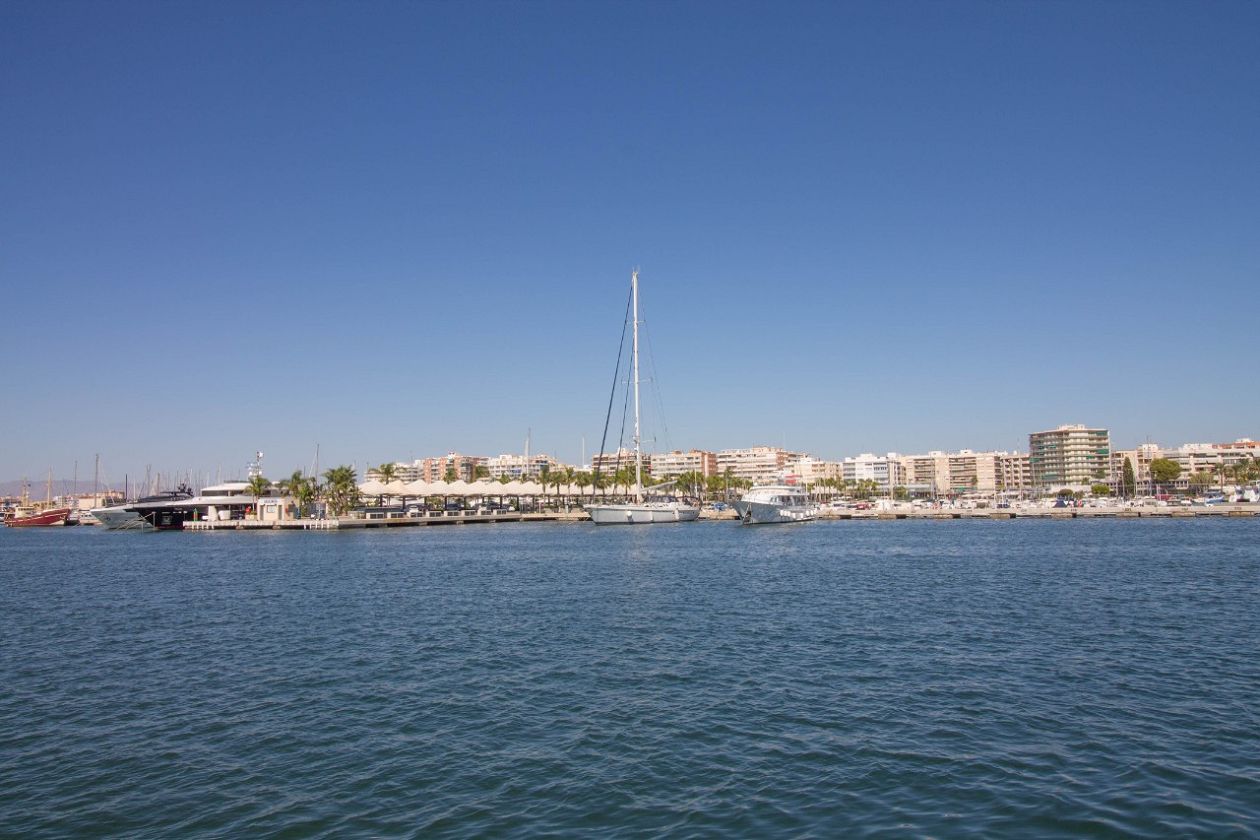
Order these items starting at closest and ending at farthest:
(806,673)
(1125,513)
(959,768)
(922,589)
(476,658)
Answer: (959,768)
(806,673)
(476,658)
(922,589)
(1125,513)

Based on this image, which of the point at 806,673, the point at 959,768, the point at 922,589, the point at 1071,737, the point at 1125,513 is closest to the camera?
the point at 959,768

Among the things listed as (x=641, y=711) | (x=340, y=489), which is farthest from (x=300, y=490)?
(x=641, y=711)

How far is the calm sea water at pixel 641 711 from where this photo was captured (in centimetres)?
1328

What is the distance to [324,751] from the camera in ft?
54.0

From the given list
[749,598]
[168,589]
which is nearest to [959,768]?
[749,598]

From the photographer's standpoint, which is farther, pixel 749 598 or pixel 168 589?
pixel 168 589

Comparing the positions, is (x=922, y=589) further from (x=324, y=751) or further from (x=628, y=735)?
(x=324, y=751)

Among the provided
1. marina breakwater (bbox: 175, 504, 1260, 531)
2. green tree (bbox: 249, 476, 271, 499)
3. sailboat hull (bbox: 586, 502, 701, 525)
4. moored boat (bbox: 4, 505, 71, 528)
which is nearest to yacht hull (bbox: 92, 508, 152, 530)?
green tree (bbox: 249, 476, 271, 499)

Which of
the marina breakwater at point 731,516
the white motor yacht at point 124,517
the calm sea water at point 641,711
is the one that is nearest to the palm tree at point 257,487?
the marina breakwater at point 731,516

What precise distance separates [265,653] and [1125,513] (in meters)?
132

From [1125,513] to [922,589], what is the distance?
350ft

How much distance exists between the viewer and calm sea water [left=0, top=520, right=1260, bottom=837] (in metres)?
13.3

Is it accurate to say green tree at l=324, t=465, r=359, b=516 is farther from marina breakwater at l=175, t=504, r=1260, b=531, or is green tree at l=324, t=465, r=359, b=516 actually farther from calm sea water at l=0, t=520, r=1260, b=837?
calm sea water at l=0, t=520, r=1260, b=837

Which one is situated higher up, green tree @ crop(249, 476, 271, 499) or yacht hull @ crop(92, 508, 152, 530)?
green tree @ crop(249, 476, 271, 499)
